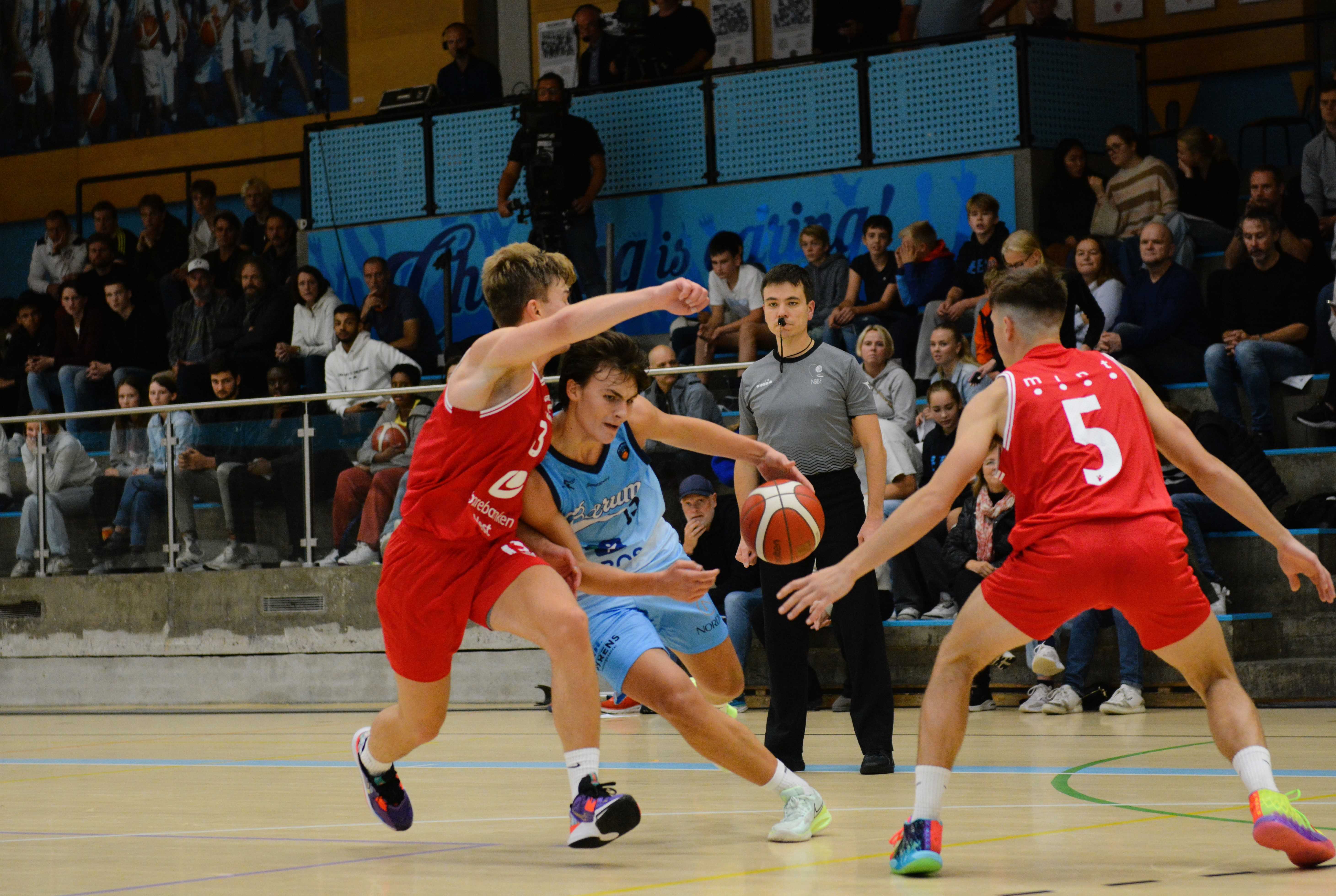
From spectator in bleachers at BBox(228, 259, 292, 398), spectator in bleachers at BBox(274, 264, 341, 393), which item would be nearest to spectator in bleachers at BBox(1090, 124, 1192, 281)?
spectator in bleachers at BBox(274, 264, 341, 393)

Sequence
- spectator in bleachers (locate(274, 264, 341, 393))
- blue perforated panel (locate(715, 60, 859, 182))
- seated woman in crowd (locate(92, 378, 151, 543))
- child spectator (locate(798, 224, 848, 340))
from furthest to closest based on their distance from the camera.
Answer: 1. spectator in bleachers (locate(274, 264, 341, 393))
2. blue perforated panel (locate(715, 60, 859, 182))
3. child spectator (locate(798, 224, 848, 340))
4. seated woman in crowd (locate(92, 378, 151, 543))

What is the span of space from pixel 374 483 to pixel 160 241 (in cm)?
655

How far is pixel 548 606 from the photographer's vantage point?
494 centimetres

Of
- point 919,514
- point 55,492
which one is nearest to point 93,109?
point 55,492

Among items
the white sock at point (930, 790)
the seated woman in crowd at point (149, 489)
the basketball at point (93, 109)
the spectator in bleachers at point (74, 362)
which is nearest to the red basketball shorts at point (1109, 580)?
the white sock at point (930, 790)

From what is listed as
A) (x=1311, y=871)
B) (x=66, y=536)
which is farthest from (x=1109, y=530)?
(x=66, y=536)

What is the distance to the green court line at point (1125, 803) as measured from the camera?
212 inches

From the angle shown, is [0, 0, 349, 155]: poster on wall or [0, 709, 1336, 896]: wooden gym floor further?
[0, 0, 349, 155]: poster on wall

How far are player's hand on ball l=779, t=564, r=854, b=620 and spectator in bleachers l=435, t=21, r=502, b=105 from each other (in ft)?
39.3

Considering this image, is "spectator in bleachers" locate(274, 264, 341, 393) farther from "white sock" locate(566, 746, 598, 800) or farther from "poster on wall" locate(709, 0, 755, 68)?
"white sock" locate(566, 746, 598, 800)

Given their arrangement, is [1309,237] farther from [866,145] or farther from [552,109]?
[552,109]

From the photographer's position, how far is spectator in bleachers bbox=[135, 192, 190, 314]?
55.1 feet

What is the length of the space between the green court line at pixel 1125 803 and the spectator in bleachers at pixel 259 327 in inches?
350

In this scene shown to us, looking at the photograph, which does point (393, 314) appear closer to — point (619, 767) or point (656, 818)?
point (619, 767)
